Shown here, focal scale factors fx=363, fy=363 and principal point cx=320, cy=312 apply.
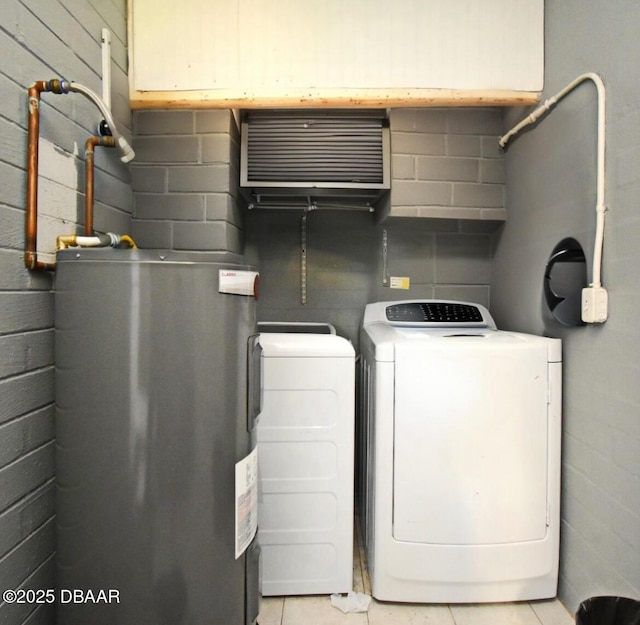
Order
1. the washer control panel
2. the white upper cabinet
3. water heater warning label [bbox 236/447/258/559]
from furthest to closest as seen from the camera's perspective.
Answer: the washer control panel
the white upper cabinet
water heater warning label [bbox 236/447/258/559]

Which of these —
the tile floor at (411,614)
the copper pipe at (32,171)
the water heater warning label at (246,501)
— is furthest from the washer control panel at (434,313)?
the copper pipe at (32,171)

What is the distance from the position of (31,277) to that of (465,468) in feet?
5.21

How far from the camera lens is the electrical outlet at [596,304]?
1.22 m

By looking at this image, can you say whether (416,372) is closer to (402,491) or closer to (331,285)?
(402,491)

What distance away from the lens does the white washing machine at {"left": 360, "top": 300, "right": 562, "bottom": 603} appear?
1.37m

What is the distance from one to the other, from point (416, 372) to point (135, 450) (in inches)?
37.8

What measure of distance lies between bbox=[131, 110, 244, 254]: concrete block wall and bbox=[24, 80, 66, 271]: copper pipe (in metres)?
0.69

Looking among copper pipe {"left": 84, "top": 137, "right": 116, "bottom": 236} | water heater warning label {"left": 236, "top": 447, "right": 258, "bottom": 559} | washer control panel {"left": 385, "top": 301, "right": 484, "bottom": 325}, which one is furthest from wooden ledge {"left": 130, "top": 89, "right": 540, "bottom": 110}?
water heater warning label {"left": 236, "top": 447, "right": 258, "bottom": 559}

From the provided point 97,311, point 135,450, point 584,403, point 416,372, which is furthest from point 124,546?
point 584,403

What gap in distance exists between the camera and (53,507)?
116 centimetres

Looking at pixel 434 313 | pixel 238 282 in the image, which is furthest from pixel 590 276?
pixel 238 282

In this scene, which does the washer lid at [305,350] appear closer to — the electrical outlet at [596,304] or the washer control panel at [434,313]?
the washer control panel at [434,313]

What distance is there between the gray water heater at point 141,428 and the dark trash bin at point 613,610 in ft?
3.49

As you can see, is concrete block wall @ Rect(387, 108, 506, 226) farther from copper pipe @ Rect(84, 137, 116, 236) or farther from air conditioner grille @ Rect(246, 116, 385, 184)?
→ copper pipe @ Rect(84, 137, 116, 236)
